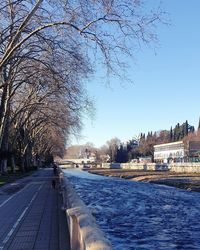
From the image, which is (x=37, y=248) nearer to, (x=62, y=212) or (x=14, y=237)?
(x=14, y=237)

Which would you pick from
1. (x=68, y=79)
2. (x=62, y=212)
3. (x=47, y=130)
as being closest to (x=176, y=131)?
(x=47, y=130)

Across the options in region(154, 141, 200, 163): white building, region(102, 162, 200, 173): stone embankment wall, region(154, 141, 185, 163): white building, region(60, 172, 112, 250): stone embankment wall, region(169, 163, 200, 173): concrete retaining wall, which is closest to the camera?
region(60, 172, 112, 250): stone embankment wall

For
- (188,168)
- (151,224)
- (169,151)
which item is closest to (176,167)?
(188,168)

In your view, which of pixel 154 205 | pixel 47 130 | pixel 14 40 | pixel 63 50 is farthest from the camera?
pixel 47 130

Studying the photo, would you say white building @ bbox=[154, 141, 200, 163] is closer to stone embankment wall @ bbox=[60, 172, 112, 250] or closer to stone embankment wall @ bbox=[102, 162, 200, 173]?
stone embankment wall @ bbox=[102, 162, 200, 173]

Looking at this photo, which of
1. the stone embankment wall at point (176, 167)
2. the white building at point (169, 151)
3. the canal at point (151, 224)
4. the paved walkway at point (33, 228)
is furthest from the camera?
the white building at point (169, 151)

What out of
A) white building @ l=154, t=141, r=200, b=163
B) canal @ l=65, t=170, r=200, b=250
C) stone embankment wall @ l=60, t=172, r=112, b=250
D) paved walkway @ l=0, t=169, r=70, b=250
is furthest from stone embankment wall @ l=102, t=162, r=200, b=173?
stone embankment wall @ l=60, t=172, r=112, b=250

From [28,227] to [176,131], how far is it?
607 ft

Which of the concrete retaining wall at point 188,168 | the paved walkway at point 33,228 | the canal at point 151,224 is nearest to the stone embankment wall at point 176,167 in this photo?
the concrete retaining wall at point 188,168

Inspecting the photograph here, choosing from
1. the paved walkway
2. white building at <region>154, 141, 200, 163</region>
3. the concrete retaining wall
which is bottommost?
the paved walkway

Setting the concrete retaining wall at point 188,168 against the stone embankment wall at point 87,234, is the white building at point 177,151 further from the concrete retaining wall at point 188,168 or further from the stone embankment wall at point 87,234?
the stone embankment wall at point 87,234

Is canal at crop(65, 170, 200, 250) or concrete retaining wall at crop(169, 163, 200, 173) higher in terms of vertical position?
concrete retaining wall at crop(169, 163, 200, 173)

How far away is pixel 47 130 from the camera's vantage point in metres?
103

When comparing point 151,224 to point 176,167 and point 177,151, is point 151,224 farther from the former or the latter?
point 177,151
